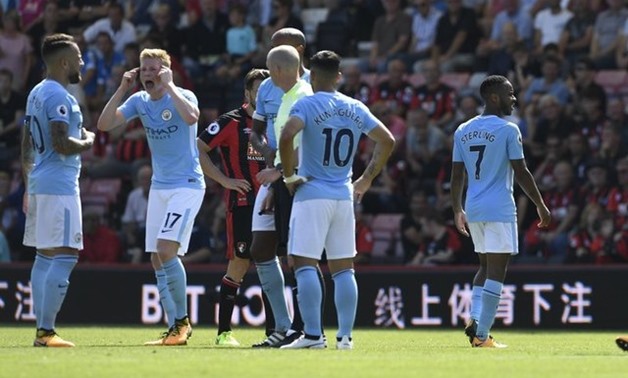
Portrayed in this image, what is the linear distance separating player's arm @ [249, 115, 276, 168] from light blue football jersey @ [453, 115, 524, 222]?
1.75 metres

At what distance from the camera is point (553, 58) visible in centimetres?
2200

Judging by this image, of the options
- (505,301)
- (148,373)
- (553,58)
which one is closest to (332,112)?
(148,373)

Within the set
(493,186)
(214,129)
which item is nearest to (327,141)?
(493,186)

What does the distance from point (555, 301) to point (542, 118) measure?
140 inches

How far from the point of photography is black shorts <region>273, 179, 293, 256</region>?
12453 mm

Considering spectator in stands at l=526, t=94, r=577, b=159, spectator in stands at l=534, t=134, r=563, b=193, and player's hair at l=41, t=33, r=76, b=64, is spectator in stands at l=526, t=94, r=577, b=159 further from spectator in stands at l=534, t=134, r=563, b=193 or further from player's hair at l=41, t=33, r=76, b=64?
player's hair at l=41, t=33, r=76, b=64

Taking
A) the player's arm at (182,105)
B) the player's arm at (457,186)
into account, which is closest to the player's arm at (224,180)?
the player's arm at (182,105)

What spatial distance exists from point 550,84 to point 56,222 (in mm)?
11329

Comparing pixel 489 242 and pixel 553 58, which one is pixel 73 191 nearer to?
pixel 489 242

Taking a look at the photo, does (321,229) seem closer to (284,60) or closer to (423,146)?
(284,60)

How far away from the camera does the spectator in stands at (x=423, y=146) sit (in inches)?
862

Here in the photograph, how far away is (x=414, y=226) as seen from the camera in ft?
68.5

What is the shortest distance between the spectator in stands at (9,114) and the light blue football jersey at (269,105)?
1284 centimetres

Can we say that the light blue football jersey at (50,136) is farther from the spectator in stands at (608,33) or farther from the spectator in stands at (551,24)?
the spectator in stands at (551,24)
